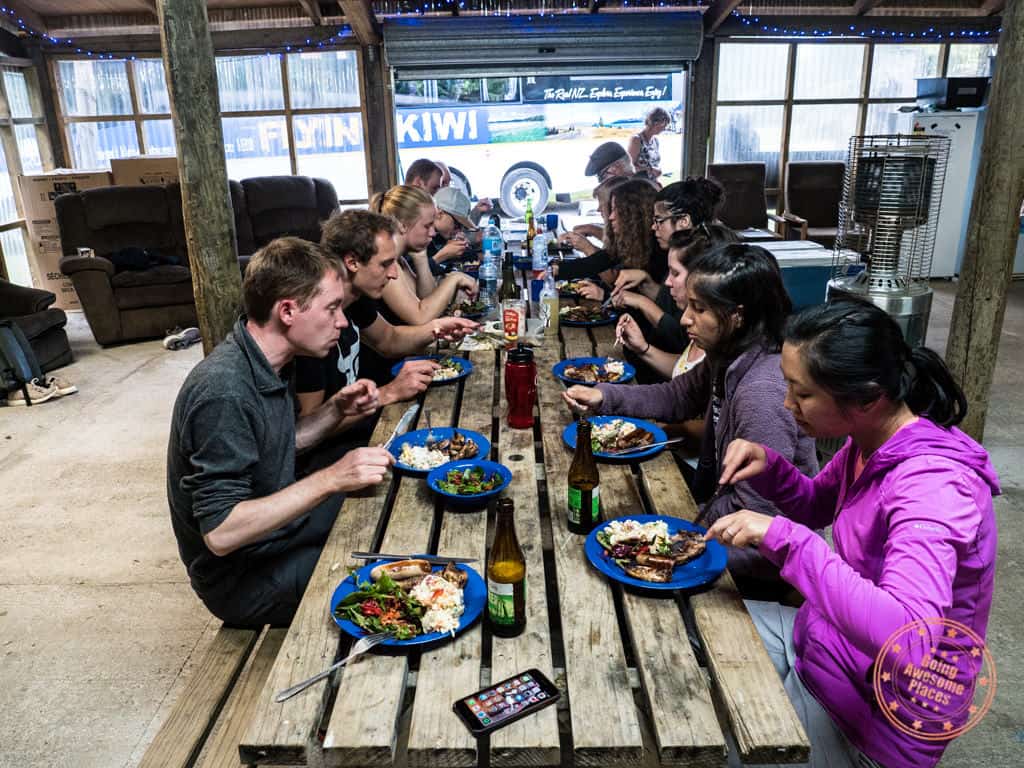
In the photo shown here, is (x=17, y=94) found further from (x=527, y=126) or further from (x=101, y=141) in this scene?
(x=527, y=126)

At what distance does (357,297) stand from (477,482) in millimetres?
1261

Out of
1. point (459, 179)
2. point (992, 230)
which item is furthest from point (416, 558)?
point (459, 179)

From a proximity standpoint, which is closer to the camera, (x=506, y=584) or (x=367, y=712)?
(x=367, y=712)

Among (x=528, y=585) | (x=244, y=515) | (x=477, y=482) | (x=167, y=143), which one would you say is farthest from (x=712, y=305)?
(x=167, y=143)

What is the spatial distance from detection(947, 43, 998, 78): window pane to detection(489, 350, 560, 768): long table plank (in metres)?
8.75

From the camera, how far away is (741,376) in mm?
2162

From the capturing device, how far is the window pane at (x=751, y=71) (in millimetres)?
8305

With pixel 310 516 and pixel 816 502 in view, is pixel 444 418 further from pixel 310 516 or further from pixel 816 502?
pixel 816 502

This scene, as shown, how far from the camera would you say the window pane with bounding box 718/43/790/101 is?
27.2 feet

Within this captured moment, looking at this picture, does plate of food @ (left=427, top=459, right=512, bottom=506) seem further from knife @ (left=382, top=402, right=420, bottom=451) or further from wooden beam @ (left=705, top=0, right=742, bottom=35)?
wooden beam @ (left=705, top=0, right=742, bottom=35)

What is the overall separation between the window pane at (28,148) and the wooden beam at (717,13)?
281 inches

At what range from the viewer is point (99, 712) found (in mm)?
2582

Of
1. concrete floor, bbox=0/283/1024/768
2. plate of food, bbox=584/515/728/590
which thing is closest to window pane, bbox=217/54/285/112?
concrete floor, bbox=0/283/1024/768

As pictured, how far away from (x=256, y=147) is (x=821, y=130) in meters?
6.15
